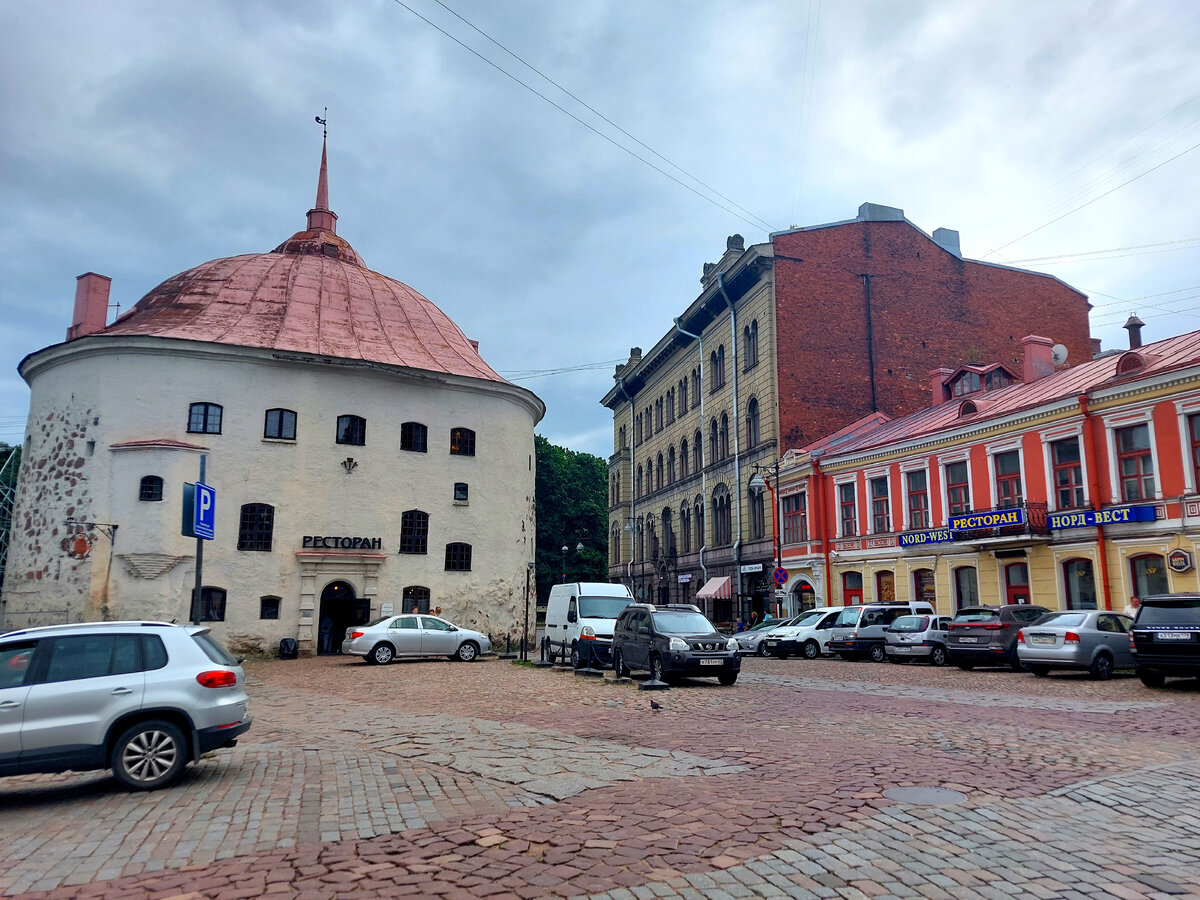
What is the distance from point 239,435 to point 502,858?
1055 inches

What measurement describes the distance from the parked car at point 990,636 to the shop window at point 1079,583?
437 centimetres

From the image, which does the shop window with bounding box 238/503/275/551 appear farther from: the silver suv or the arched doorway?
the silver suv

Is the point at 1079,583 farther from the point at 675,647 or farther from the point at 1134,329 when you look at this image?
the point at 675,647

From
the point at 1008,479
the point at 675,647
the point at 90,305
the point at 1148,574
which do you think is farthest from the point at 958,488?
the point at 90,305

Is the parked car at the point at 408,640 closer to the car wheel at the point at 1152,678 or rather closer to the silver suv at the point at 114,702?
the silver suv at the point at 114,702

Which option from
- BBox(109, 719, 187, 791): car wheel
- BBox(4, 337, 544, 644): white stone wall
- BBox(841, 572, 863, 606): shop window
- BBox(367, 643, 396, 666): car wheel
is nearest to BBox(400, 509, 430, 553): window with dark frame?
BBox(4, 337, 544, 644): white stone wall

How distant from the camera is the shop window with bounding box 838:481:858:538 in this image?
34.1m

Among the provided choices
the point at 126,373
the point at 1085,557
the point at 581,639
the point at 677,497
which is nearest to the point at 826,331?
the point at 677,497

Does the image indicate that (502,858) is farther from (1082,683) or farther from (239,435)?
(239,435)

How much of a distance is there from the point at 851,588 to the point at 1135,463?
491 inches

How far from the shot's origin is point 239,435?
29375 millimetres

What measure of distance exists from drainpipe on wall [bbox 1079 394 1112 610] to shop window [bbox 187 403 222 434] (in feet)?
90.9

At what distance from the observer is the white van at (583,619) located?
21812 mm

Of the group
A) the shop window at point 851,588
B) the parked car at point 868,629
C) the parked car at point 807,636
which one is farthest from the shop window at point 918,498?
the parked car at point 807,636
